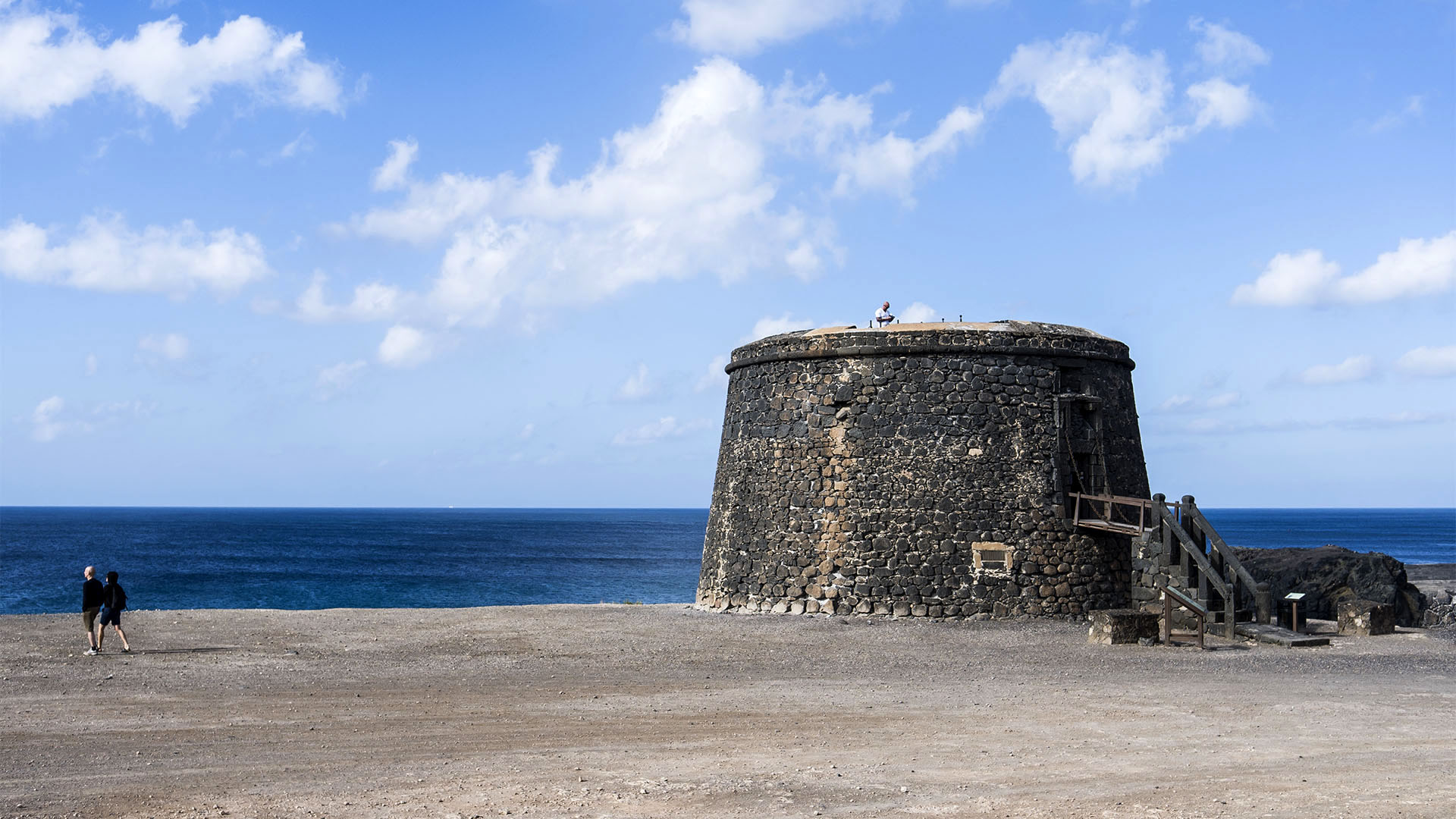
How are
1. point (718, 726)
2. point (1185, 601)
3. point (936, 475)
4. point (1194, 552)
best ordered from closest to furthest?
1. point (718, 726)
2. point (1194, 552)
3. point (1185, 601)
4. point (936, 475)

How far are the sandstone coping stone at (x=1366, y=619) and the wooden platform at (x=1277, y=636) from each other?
149 centimetres

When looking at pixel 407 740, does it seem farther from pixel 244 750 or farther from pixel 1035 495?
pixel 1035 495

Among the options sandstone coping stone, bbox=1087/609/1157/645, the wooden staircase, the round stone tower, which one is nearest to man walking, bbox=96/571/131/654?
the round stone tower

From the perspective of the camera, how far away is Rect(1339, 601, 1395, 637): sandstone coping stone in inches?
757

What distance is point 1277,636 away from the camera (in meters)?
17.6

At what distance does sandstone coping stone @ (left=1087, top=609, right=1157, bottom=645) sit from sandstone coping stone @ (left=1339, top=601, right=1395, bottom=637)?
4.17 m

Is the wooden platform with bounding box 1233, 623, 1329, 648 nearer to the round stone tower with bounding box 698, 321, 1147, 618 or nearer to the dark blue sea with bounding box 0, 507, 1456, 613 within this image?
the round stone tower with bounding box 698, 321, 1147, 618

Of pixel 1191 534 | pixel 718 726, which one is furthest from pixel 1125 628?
pixel 718 726

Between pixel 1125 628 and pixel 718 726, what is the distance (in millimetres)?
8549

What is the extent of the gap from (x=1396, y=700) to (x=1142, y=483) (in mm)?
10469

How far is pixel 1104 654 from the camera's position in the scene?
1644cm

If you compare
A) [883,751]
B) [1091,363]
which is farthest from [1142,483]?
[883,751]

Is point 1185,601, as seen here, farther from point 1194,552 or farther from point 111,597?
point 111,597

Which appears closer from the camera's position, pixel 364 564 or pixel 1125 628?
pixel 1125 628
